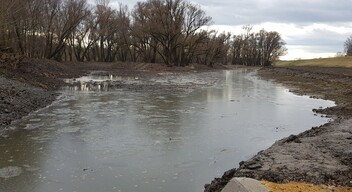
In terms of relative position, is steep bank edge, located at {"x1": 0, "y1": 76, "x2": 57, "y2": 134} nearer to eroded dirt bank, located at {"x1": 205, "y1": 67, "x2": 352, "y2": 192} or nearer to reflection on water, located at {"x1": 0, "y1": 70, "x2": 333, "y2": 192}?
reflection on water, located at {"x1": 0, "y1": 70, "x2": 333, "y2": 192}

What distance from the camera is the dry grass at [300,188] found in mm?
5777

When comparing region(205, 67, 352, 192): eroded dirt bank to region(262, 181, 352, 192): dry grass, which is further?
region(205, 67, 352, 192): eroded dirt bank

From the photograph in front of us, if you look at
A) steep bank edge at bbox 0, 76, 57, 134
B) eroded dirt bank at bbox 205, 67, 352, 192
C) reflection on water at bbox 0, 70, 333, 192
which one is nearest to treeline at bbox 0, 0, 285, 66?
steep bank edge at bbox 0, 76, 57, 134

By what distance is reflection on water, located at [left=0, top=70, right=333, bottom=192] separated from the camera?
761 cm

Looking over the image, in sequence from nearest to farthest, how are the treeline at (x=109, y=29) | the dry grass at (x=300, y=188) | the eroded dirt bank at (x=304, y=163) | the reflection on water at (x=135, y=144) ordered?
1. the dry grass at (x=300, y=188)
2. the eroded dirt bank at (x=304, y=163)
3. the reflection on water at (x=135, y=144)
4. the treeline at (x=109, y=29)

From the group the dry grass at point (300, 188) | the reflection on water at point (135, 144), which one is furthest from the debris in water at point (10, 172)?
the dry grass at point (300, 188)

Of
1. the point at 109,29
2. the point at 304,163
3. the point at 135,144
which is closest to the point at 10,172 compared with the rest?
the point at 135,144

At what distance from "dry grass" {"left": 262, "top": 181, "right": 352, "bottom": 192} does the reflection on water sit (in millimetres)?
1864

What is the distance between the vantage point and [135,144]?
10.5m

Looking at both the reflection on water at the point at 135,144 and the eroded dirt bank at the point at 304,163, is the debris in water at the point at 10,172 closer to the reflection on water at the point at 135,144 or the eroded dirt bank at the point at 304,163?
the reflection on water at the point at 135,144

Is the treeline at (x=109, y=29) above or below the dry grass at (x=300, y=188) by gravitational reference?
above

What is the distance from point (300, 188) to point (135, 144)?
5.52 metres

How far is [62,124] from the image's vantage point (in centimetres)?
1328

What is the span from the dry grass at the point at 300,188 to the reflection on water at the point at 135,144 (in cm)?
186
